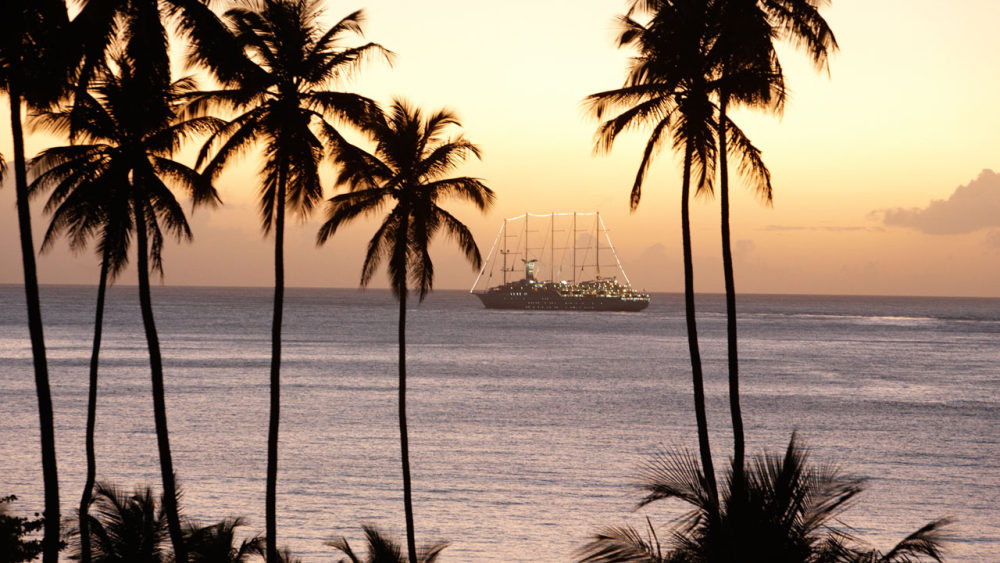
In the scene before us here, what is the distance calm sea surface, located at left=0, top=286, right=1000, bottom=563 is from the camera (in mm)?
35312

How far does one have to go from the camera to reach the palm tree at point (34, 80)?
14.8 m

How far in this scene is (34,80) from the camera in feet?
50.8

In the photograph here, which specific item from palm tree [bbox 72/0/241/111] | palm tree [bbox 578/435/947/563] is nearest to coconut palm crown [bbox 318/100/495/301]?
palm tree [bbox 72/0/241/111]

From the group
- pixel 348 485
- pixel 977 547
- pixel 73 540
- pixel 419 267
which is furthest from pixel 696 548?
pixel 348 485

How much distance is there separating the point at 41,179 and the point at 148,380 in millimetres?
63299

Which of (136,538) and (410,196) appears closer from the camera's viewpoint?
(136,538)

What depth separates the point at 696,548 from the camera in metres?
10.9

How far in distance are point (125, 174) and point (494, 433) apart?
36.4 meters

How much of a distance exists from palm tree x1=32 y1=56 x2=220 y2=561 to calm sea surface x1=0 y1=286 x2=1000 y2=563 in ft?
33.4

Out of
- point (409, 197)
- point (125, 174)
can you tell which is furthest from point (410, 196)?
point (125, 174)

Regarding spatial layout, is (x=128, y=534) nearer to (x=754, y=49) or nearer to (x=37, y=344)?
(x=37, y=344)

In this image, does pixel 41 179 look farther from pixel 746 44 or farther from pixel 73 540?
pixel 746 44

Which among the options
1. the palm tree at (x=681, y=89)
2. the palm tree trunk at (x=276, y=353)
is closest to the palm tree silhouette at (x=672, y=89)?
the palm tree at (x=681, y=89)

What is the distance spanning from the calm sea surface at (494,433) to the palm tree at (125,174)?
10174 mm
